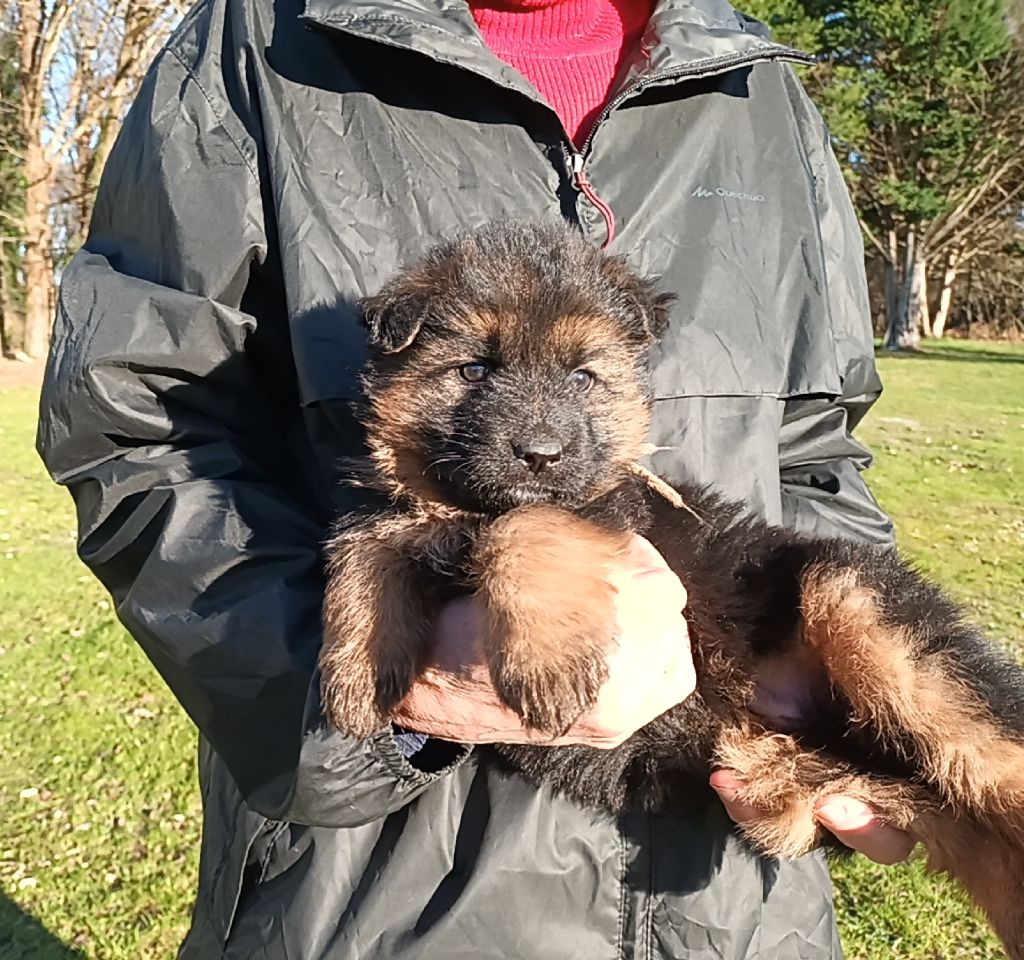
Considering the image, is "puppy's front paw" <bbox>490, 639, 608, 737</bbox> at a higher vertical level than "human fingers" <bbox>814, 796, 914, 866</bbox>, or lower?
higher

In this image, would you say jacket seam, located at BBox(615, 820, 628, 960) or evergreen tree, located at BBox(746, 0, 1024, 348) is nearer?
jacket seam, located at BBox(615, 820, 628, 960)

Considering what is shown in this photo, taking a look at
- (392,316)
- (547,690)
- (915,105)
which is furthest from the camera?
(915,105)

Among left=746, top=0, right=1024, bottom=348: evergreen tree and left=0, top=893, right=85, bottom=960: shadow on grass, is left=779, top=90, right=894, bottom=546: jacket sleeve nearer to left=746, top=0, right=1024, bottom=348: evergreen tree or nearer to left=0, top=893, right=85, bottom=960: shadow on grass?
left=0, top=893, right=85, bottom=960: shadow on grass

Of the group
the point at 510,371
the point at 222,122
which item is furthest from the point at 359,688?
the point at 222,122

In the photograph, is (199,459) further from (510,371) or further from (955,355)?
(955,355)

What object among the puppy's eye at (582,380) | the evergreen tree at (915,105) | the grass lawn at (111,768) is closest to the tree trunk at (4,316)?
the grass lawn at (111,768)

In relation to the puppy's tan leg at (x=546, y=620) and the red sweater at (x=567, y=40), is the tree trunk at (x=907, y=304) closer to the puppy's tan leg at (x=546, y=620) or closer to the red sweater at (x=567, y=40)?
the red sweater at (x=567, y=40)

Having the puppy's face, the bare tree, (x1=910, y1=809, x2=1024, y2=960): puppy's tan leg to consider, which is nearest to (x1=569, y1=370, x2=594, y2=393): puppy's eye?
the puppy's face
